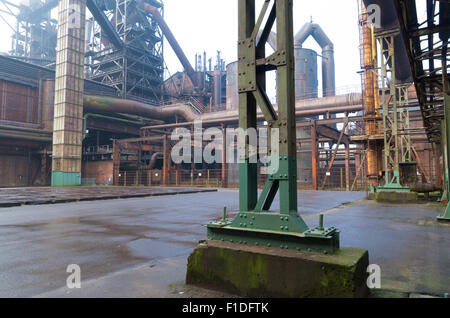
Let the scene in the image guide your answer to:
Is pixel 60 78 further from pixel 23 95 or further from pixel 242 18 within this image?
pixel 242 18

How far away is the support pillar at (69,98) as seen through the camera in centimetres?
2655

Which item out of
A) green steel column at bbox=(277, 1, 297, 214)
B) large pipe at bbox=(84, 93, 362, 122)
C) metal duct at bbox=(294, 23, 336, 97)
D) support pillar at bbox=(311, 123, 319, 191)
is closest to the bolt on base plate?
green steel column at bbox=(277, 1, 297, 214)

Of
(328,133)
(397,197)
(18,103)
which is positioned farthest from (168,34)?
(397,197)

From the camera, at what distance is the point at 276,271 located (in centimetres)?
244

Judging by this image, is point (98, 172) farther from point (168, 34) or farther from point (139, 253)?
point (139, 253)

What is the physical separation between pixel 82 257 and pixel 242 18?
11.3ft

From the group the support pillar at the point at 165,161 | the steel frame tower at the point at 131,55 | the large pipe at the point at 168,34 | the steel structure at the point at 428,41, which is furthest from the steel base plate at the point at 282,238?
the large pipe at the point at 168,34

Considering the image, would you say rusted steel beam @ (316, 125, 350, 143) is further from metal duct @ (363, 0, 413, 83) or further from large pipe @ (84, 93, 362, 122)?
metal duct @ (363, 0, 413, 83)

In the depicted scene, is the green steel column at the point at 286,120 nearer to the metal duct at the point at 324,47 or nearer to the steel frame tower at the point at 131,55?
the metal duct at the point at 324,47

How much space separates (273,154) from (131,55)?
41813 mm

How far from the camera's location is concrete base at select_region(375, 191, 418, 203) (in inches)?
446

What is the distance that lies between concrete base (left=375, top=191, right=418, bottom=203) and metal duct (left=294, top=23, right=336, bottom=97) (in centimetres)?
2174

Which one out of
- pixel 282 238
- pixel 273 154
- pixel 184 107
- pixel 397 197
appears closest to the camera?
pixel 282 238
